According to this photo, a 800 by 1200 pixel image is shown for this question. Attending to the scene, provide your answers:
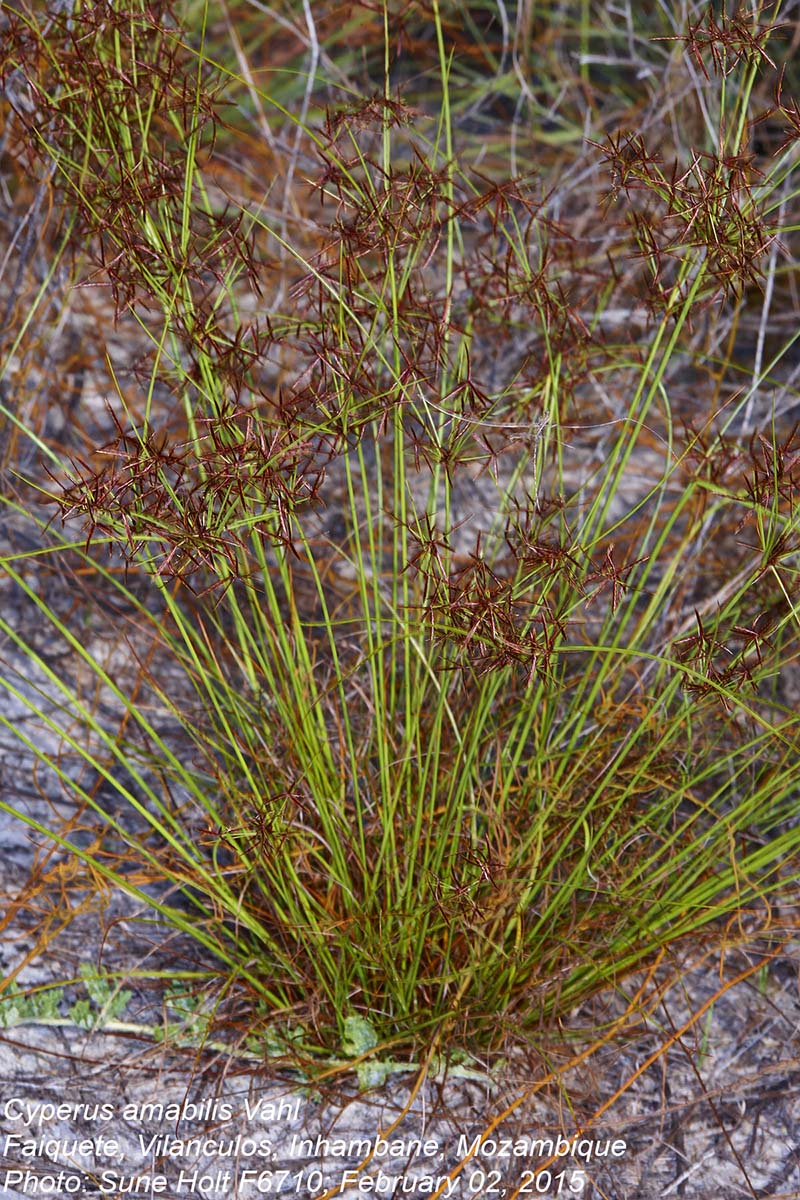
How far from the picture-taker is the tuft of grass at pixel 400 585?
36.2 inches

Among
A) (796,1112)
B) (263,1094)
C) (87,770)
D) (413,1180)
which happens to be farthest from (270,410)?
(796,1112)

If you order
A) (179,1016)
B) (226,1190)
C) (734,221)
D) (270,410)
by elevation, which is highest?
(270,410)

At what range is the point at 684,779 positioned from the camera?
112 centimetres

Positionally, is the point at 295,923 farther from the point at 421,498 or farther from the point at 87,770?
the point at 421,498

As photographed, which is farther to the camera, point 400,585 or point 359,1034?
point 400,585

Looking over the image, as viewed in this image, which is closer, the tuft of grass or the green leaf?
the tuft of grass

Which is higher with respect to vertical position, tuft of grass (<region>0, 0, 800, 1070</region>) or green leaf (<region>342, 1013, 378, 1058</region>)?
tuft of grass (<region>0, 0, 800, 1070</region>)

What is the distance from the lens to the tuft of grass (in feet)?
3.02

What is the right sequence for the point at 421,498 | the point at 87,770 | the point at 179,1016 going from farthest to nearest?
the point at 421,498 < the point at 87,770 < the point at 179,1016

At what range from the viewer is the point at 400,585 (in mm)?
1610

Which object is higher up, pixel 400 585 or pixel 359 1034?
pixel 400 585

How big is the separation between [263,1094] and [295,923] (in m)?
0.20

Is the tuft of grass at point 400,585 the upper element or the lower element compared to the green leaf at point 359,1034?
upper

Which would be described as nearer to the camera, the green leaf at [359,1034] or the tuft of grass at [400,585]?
the tuft of grass at [400,585]
